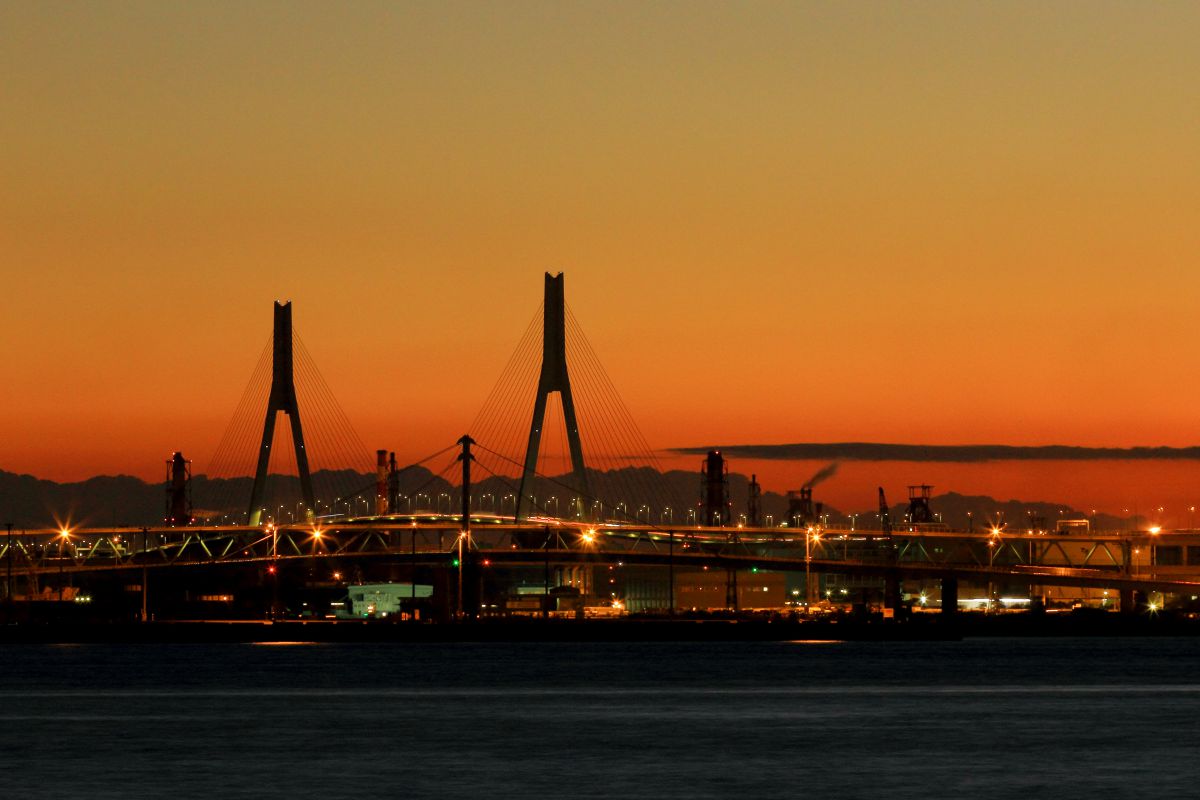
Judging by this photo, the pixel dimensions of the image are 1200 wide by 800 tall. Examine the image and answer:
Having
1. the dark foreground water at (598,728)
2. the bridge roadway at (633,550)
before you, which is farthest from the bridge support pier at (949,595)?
the dark foreground water at (598,728)

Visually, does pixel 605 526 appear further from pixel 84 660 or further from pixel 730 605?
pixel 84 660

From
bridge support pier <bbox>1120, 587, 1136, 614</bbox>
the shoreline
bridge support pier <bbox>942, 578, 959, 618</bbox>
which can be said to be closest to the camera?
the shoreline

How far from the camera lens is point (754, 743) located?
3941 centimetres

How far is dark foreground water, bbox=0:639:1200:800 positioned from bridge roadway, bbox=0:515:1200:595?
33.6 meters

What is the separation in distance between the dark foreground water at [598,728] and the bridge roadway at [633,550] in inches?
1325

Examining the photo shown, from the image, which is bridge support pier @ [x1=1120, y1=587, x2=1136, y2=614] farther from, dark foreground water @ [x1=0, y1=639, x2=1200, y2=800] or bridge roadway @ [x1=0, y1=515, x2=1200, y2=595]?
dark foreground water @ [x1=0, y1=639, x2=1200, y2=800]

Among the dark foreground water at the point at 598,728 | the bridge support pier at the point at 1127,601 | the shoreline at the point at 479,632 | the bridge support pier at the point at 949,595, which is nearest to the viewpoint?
the dark foreground water at the point at 598,728

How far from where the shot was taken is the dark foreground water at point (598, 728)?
31.9 meters

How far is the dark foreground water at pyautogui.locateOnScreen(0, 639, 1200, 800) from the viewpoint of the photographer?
31859mm

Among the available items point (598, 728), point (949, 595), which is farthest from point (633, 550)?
point (598, 728)

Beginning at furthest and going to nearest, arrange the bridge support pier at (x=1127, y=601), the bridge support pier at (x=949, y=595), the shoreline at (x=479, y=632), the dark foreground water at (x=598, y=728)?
the bridge support pier at (x=1127, y=601) < the bridge support pier at (x=949, y=595) < the shoreline at (x=479, y=632) < the dark foreground water at (x=598, y=728)

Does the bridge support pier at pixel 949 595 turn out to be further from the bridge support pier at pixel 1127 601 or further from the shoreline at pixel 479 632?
the bridge support pier at pixel 1127 601

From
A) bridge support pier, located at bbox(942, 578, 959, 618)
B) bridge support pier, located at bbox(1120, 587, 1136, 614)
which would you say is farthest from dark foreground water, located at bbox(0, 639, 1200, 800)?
bridge support pier, located at bbox(1120, 587, 1136, 614)

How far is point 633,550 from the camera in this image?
12281cm
